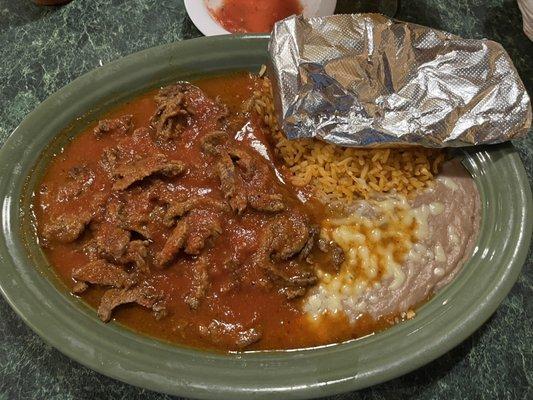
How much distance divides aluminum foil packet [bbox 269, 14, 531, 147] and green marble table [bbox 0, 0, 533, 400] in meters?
0.49

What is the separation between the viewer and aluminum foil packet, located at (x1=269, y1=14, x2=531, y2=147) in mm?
2068

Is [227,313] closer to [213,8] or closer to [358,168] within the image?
[358,168]

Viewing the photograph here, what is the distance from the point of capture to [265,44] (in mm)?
2348

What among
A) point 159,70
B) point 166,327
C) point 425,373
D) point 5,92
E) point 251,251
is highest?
point 159,70

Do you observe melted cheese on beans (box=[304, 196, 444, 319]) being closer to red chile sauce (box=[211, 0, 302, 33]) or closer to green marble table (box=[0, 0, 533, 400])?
green marble table (box=[0, 0, 533, 400])

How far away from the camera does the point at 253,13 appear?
2.66m

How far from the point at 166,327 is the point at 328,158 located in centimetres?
88

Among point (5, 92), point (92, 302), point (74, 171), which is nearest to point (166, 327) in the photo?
point (92, 302)

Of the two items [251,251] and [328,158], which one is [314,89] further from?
[251,251]

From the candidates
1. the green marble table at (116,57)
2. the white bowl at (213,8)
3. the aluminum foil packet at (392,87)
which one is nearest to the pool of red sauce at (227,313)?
the green marble table at (116,57)

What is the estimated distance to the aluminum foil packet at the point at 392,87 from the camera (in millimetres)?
2068

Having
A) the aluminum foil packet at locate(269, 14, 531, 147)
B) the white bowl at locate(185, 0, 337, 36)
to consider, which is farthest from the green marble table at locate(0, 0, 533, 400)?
the aluminum foil packet at locate(269, 14, 531, 147)

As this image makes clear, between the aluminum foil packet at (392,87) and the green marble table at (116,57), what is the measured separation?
0.49 m

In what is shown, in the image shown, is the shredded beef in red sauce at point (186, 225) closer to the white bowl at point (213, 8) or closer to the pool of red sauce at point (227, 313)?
the pool of red sauce at point (227, 313)
